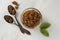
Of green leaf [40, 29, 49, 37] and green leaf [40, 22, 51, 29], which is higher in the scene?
green leaf [40, 22, 51, 29]

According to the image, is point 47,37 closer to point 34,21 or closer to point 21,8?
point 34,21

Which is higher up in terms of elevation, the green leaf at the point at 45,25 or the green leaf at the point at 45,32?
the green leaf at the point at 45,25

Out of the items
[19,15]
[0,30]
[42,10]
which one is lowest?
[0,30]

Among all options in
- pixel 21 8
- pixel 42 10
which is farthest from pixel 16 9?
pixel 42 10
